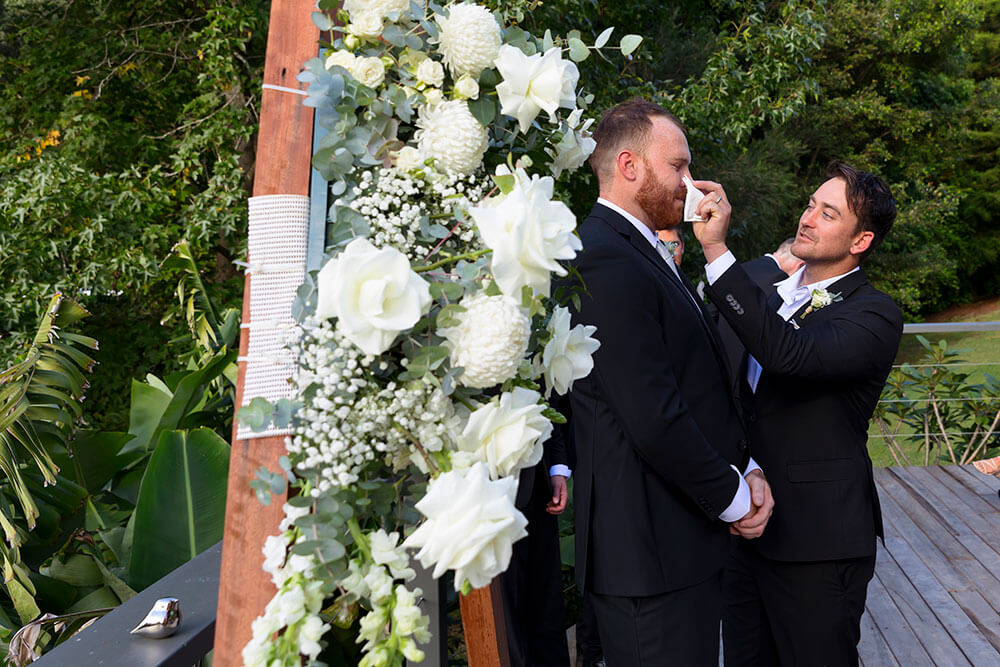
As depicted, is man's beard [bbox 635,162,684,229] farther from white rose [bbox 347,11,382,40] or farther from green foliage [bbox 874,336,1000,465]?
green foliage [bbox 874,336,1000,465]

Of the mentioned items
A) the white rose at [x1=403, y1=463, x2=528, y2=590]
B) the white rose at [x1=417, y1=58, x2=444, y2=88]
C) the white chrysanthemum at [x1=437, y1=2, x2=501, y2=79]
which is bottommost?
the white rose at [x1=403, y1=463, x2=528, y2=590]

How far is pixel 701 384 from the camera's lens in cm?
232

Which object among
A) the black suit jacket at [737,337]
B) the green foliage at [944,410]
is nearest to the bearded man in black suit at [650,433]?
the black suit jacket at [737,337]

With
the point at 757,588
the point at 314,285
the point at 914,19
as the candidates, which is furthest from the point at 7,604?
the point at 914,19

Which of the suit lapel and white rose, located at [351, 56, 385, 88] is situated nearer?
white rose, located at [351, 56, 385, 88]

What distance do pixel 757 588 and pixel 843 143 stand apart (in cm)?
1702

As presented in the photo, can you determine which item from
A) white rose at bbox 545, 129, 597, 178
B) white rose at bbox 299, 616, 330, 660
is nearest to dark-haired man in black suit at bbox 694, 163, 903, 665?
white rose at bbox 545, 129, 597, 178

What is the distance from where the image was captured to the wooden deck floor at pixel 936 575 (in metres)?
3.71

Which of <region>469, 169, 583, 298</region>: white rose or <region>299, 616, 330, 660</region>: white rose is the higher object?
<region>469, 169, 583, 298</region>: white rose

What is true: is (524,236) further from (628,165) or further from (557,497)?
(557,497)

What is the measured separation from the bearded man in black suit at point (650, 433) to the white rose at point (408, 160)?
917 mm

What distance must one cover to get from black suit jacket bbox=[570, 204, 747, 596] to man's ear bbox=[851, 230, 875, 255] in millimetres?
766

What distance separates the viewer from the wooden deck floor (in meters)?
3.71

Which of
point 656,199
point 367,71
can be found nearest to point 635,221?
point 656,199
